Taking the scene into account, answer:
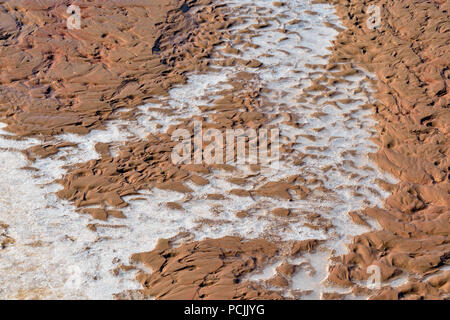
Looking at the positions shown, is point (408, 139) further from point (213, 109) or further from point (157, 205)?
point (157, 205)

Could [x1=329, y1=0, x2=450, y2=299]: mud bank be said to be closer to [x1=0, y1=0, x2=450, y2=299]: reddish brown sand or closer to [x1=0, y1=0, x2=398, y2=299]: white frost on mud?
[x1=0, y1=0, x2=450, y2=299]: reddish brown sand

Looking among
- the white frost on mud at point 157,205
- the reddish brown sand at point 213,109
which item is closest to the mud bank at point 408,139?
the reddish brown sand at point 213,109

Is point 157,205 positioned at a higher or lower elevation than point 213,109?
lower

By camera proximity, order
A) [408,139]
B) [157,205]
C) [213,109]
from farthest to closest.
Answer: [213,109] → [408,139] → [157,205]

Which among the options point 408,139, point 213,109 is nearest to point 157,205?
point 213,109

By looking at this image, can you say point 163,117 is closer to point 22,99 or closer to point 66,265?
point 22,99

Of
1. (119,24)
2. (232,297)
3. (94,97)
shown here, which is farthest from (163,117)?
(232,297)

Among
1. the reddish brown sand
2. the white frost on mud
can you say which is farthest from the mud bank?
the white frost on mud

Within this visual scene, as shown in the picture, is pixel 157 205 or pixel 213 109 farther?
pixel 213 109
